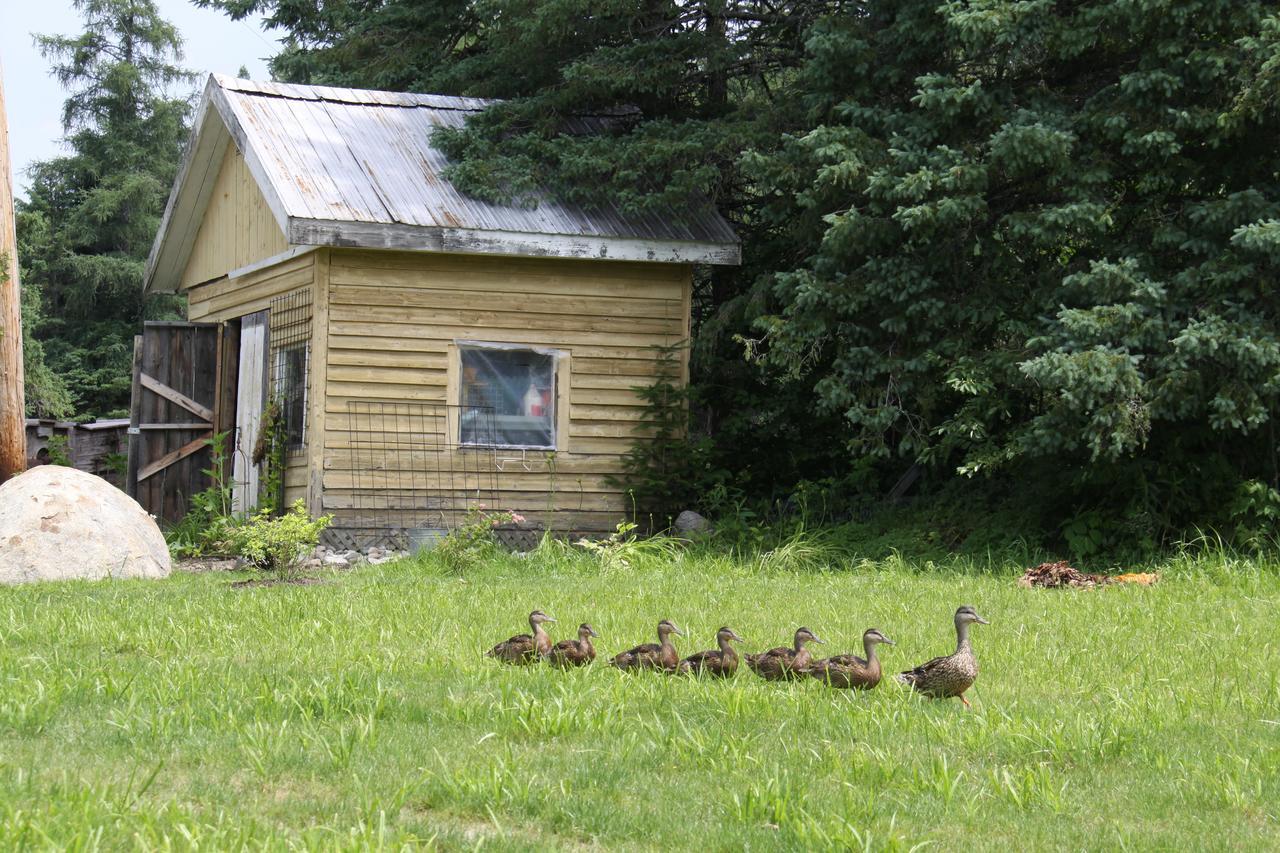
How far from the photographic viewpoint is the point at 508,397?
1653 cm

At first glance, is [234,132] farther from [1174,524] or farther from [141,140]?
[141,140]

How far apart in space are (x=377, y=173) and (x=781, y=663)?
11030mm

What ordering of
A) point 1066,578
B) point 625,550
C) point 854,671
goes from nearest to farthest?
point 854,671, point 1066,578, point 625,550

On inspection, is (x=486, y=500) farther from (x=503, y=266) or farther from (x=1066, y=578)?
(x=1066, y=578)

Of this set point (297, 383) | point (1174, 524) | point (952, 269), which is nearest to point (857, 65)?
point (952, 269)

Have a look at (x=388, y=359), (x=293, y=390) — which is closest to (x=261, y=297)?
(x=293, y=390)

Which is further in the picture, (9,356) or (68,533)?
(9,356)

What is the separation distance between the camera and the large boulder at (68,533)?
39.8ft

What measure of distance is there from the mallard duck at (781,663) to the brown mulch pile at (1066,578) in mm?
5073

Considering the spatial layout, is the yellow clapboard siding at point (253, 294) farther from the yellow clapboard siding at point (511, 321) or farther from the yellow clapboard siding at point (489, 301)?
the yellow clapboard siding at point (511, 321)

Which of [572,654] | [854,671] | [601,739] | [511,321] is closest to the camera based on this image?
[601,739]

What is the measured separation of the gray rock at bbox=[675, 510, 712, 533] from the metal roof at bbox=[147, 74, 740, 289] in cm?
Answer: 304

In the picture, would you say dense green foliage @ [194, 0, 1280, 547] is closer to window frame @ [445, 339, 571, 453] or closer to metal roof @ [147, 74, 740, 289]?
metal roof @ [147, 74, 740, 289]

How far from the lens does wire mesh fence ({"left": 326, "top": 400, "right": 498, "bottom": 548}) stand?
51.7 ft
